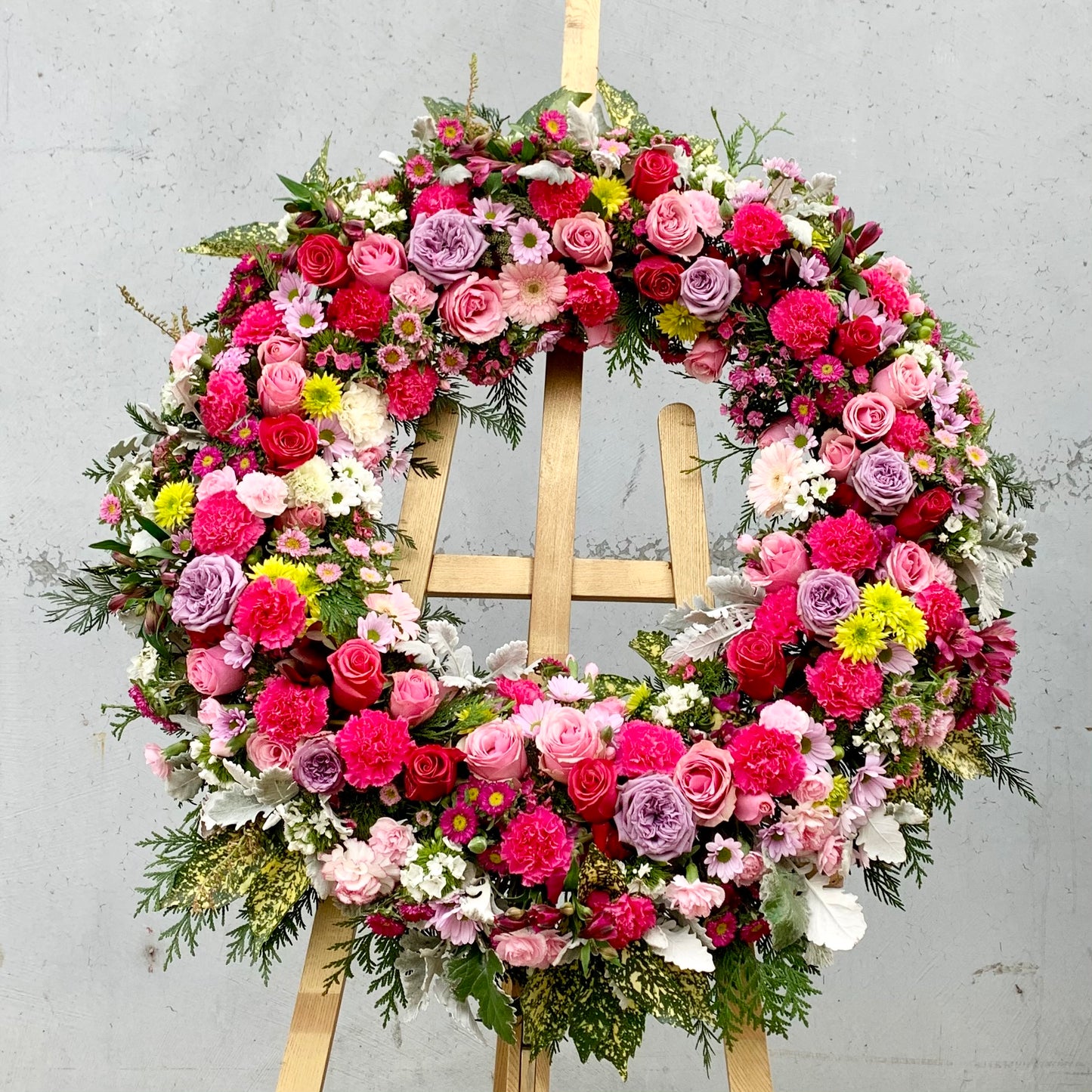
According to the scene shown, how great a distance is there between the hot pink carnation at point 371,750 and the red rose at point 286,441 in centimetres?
36

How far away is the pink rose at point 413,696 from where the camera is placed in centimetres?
154

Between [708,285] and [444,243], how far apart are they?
377mm

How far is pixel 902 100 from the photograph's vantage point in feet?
8.24

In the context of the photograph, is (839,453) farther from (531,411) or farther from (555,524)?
(531,411)

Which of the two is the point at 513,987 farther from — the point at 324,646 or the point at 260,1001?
the point at 260,1001

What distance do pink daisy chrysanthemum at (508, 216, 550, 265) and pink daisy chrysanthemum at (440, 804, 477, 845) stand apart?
0.76 m

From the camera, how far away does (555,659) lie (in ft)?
5.52

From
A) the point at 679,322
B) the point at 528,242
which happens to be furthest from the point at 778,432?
the point at 528,242

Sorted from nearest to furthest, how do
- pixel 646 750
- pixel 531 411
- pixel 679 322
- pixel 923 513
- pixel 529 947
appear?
pixel 529 947 < pixel 646 750 < pixel 923 513 < pixel 679 322 < pixel 531 411

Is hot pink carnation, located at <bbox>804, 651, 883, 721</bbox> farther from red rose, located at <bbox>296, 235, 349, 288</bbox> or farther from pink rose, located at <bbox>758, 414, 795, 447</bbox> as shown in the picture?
red rose, located at <bbox>296, 235, 349, 288</bbox>

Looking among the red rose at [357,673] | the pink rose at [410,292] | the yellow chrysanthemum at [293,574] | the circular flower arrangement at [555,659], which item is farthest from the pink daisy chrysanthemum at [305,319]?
the red rose at [357,673]

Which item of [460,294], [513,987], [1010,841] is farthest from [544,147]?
[1010,841]

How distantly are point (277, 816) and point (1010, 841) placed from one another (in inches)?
70.2

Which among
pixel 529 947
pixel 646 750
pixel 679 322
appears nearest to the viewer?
pixel 529 947
